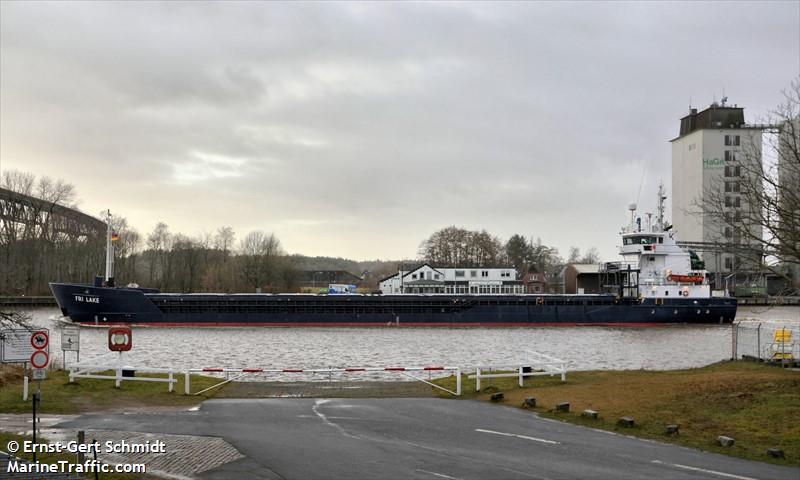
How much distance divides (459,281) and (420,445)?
86.1 meters

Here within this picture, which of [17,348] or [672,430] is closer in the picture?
[672,430]

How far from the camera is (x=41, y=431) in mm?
13750

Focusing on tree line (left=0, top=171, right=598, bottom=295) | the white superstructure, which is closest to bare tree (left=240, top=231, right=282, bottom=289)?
tree line (left=0, top=171, right=598, bottom=295)

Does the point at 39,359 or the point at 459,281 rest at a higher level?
the point at 459,281

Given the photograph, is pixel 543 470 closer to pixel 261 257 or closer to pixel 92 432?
pixel 92 432

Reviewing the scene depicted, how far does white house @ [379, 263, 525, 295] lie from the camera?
97250mm

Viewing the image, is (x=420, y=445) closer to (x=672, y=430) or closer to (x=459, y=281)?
(x=672, y=430)

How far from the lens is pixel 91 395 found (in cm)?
1873

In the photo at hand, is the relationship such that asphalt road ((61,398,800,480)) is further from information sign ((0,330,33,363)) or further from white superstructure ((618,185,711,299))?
white superstructure ((618,185,711,299))

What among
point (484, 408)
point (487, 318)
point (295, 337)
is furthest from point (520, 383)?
point (487, 318)

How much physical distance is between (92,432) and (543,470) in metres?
8.99

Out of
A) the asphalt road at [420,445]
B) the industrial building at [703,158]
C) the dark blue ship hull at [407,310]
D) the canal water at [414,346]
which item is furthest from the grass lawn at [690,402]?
the industrial building at [703,158]

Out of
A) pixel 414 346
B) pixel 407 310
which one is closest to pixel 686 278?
pixel 407 310

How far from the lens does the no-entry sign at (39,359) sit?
15094 mm
